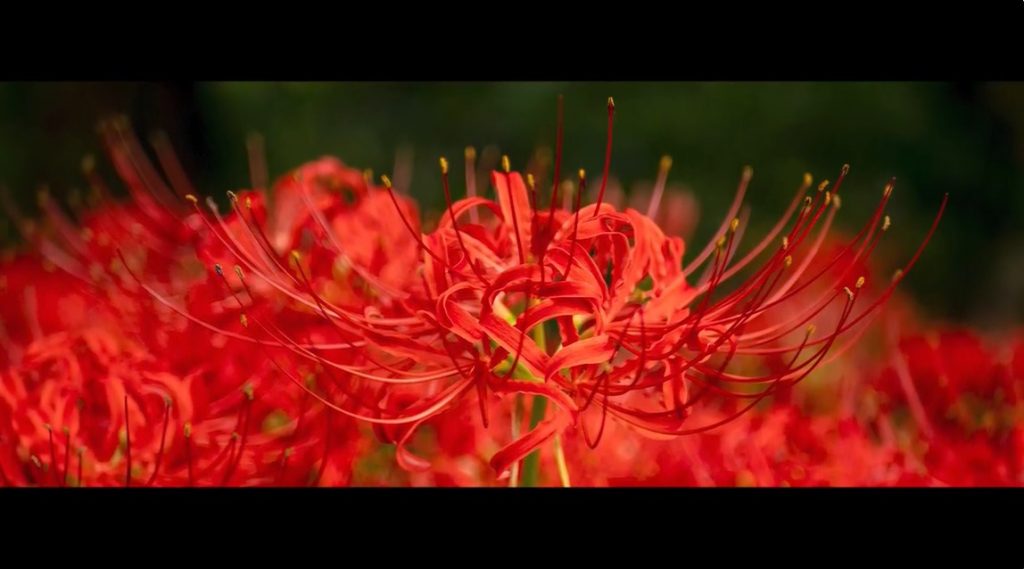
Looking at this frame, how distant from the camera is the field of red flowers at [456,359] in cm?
79

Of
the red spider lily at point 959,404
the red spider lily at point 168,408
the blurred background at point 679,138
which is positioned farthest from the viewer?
the blurred background at point 679,138

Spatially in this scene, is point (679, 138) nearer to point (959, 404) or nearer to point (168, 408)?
point (959, 404)

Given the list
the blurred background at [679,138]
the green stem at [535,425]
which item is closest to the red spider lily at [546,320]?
the green stem at [535,425]

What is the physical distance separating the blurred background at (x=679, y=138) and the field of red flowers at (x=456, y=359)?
1241 mm

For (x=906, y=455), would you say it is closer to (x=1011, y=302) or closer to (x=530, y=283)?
(x=530, y=283)

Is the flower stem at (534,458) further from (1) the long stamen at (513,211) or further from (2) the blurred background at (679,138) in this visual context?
(2) the blurred background at (679,138)

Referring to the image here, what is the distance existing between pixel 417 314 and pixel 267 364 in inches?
9.7

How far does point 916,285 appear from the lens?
8.23 ft

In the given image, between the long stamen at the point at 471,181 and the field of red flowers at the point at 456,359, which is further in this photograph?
the long stamen at the point at 471,181

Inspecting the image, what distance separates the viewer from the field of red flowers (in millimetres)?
794

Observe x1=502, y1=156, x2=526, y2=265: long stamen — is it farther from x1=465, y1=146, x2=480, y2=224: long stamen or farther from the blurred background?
the blurred background

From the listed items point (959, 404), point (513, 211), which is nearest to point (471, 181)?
point (513, 211)

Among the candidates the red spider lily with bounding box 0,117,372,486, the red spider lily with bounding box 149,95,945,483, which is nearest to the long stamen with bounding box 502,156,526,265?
the red spider lily with bounding box 149,95,945,483
